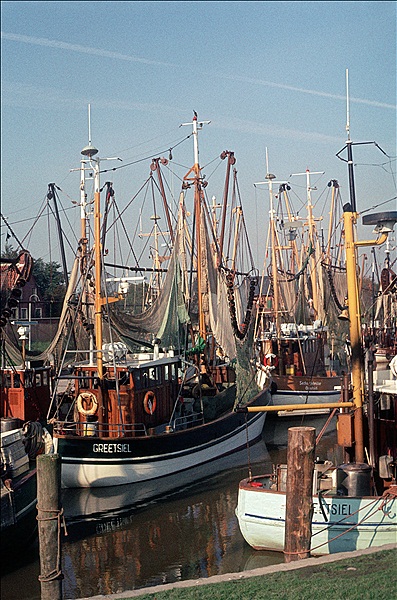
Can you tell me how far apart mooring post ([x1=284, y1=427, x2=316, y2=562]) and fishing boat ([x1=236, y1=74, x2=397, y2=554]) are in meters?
1.28

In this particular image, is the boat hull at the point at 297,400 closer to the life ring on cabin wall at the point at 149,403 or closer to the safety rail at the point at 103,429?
the life ring on cabin wall at the point at 149,403

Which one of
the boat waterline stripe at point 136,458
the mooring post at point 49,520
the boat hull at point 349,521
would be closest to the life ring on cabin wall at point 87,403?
the boat waterline stripe at point 136,458

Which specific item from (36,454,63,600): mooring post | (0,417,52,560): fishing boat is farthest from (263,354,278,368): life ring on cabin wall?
(36,454,63,600): mooring post

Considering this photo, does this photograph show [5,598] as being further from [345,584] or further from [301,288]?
[301,288]

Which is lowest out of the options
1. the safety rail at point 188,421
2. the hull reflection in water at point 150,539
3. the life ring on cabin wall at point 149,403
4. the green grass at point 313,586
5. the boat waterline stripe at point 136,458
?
the hull reflection in water at point 150,539

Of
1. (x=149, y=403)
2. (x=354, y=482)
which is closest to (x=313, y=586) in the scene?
(x=354, y=482)

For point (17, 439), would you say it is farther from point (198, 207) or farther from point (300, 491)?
point (198, 207)

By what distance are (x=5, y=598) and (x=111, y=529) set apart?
396 centimetres

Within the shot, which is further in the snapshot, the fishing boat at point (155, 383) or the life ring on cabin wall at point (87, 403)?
the life ring on cabin wall at point (87, 403)

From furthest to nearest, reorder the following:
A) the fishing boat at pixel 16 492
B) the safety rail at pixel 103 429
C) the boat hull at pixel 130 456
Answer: the safety rail at pixel 103 429, the boat hull at pixel 130 456, the fishing boat at pixel 16 492

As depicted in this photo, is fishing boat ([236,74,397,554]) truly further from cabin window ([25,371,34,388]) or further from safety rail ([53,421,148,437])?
cabin window ([25,371,34,388])

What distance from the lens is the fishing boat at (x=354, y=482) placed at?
40.2ft

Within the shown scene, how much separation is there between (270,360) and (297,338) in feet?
4.90

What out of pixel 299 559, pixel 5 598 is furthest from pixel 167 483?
pixel 299 559
